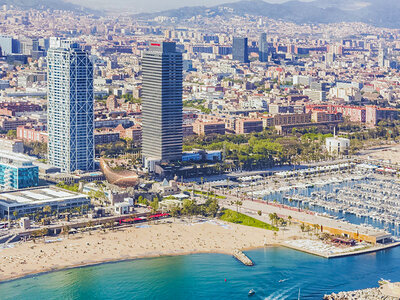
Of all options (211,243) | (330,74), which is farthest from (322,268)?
(330,74)

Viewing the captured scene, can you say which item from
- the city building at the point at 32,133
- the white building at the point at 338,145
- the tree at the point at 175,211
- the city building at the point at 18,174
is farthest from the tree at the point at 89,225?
the white building at the point at 338,145

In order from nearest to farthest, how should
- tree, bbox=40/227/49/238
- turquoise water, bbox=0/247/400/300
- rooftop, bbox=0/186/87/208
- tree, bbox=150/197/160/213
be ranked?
turquoise water, bbox=0/247/400/300, tree, bbox=40/227/49/238, rooftop, bbox=0/186/87/208, tree, bbox=150/197/160/213

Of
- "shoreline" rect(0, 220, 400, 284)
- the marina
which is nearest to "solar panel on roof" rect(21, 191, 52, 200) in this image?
"shoreline" rect(0, 220, 400, 284)

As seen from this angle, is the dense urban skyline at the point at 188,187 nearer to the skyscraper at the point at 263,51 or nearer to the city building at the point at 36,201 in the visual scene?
the city building at the point at 36,201

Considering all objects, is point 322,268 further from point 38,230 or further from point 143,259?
point 38,230

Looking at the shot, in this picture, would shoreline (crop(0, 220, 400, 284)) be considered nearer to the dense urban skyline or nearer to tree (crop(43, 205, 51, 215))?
the dense urban skyline

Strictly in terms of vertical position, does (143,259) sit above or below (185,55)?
below

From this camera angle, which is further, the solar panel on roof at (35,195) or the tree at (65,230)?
the solar panel on roof at (35,195)
